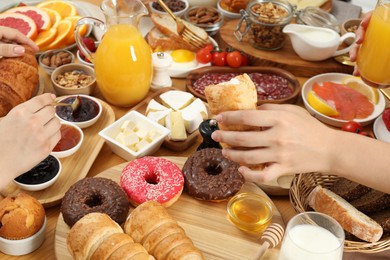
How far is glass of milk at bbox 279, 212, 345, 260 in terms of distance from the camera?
1.16m

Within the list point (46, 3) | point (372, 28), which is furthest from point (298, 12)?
point (46, 3)

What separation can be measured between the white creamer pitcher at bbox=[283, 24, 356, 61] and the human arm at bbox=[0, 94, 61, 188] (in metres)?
1.22

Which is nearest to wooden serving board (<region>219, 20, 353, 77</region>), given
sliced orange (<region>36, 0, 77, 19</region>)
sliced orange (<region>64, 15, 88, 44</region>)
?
sliced orange (<region>64, 15, 88, 44</region>)

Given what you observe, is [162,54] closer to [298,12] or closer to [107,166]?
[107,166]

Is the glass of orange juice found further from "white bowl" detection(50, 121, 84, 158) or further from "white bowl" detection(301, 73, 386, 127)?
"white bowl" detection(50, 121, 84, 158)

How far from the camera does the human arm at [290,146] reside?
1.15 metres

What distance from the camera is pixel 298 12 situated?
244 centimetres

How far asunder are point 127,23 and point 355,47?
877mm

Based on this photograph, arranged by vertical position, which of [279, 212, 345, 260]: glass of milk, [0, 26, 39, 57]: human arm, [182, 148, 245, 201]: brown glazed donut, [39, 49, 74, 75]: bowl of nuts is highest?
[0, 26, 39, 57]: human arm

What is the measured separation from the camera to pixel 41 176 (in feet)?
4.96

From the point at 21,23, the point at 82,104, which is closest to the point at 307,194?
the point at 82,104

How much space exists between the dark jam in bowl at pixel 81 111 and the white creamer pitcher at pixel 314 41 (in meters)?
0.96

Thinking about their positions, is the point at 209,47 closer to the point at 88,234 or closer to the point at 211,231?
the point at 211,231

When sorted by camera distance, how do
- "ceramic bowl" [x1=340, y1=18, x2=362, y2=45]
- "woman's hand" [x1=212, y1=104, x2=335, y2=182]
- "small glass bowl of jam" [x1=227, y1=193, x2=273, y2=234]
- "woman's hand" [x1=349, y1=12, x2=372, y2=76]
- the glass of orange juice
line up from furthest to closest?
"ceramic bowl" [x1=340, y1=18, x2=362, y2=45] < "woman's hand" [x1=349, y1=12, x2=372, y2=76] < the glass of orange juice < "small glass bowl of jam" [x1=227, y1=193, x2=273, y2=234] < "woman's hand" [x1=212, y1=104, x2=335, y2=182]
